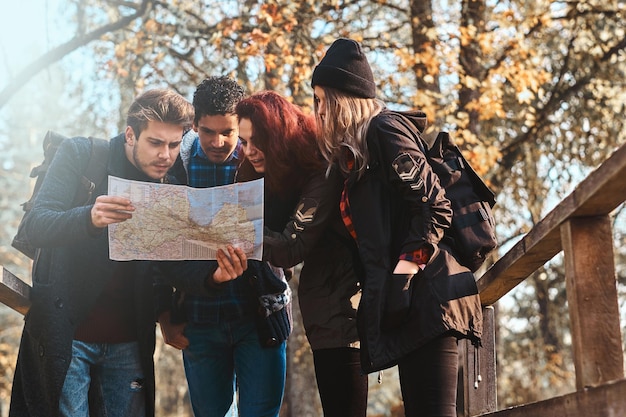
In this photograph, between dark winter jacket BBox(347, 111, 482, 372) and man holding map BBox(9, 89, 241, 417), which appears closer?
dark winter jacket BBox(347, 111, 482, 372)

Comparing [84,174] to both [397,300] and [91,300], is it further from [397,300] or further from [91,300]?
[397,300]

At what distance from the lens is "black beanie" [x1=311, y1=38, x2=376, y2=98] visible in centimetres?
338

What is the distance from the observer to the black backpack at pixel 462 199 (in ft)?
10.3

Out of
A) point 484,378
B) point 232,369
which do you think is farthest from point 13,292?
point 484,378

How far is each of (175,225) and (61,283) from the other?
61 centimetres

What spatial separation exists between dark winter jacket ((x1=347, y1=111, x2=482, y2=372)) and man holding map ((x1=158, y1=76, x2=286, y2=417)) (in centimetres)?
91

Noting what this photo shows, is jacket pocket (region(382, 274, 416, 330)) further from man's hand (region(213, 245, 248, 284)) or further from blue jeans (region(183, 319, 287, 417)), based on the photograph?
blue jeans (region(183, 319, 287, 417))

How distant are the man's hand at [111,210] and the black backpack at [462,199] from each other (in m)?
1.09

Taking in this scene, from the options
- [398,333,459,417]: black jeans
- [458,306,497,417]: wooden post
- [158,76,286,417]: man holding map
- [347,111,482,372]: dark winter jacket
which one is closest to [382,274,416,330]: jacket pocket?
[347,111,482,372]: dark winter jacket

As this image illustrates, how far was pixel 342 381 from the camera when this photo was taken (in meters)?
3.49

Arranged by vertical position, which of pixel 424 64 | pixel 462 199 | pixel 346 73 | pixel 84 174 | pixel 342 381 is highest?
pixel 424 64

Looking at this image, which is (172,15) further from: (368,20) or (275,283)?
(275,283)

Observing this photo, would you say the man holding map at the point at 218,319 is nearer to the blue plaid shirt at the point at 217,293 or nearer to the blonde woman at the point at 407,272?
the blue plaid shirt at the point at 217,293

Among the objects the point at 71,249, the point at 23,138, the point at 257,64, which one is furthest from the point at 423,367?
the point at 23,138
